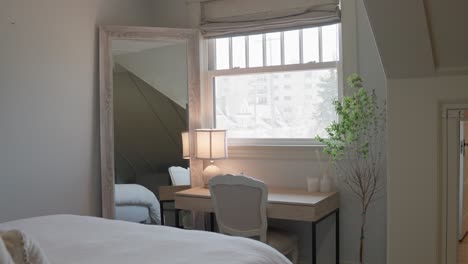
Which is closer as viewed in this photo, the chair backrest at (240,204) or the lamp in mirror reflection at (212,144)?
the chair backrest at (240,204)

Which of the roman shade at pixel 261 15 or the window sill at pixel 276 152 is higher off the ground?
the roman shade at pixel 261 15

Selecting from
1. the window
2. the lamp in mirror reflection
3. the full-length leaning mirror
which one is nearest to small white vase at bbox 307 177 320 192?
Answer: the window

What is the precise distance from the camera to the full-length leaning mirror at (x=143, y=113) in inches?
148

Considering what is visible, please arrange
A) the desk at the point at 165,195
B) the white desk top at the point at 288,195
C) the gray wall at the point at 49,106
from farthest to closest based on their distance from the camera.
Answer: the desk at the point at 165,195 → the white desk top at the point at 288,195 → the gray wall at the point at 49,106

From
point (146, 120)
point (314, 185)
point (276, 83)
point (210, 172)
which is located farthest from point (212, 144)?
point (314, 185)

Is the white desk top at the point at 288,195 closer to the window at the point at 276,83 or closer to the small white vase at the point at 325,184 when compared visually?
the small white vase at the point at 325,184

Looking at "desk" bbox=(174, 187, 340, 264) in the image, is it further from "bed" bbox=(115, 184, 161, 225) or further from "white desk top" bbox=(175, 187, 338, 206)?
"bed" bbox=(115, 184, 161, 225)

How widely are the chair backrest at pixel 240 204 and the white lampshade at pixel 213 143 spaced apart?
0.57 metres

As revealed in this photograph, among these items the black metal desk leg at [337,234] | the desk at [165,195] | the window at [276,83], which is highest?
the window at [276,83]

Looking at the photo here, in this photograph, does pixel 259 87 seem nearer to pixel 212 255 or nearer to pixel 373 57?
pixel 373 57

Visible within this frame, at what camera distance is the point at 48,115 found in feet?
11.0

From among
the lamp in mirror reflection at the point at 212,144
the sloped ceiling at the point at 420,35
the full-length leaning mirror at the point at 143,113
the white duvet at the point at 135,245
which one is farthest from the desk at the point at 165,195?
the sloped ceiling at the point at 420,35

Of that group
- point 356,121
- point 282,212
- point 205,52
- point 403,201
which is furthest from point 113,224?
point 205,52

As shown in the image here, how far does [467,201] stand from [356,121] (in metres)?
0.94
